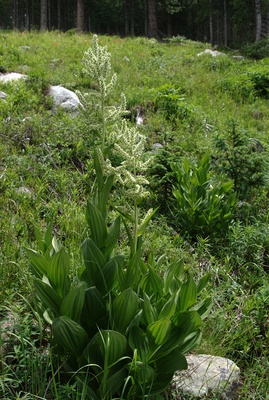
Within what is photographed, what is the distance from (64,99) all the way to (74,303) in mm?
6136

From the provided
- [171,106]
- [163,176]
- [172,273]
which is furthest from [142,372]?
[171,106]

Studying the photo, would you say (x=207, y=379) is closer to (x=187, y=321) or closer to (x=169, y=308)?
(x=187, y=321)

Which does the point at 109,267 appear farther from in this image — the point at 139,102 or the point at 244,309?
the point at 139,102

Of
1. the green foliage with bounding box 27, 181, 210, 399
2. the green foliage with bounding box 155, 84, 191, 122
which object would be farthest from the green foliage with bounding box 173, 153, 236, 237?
the green foliage with bounding box 155, 84, 191, 122

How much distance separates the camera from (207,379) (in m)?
2.75

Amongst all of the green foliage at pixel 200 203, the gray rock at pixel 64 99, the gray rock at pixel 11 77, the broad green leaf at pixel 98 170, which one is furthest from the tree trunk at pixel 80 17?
the broad green leaf at pixel 98 170

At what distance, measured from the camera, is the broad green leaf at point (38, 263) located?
239cm

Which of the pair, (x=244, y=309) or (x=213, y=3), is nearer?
(x=244, y=309)

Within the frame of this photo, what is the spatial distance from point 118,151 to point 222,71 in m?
12.5

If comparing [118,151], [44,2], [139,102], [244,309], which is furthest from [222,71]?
[44,2]

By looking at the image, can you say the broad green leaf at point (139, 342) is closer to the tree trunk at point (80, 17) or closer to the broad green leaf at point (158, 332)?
the broad green leaf at point (158, 332)

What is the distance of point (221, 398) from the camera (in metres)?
2.67

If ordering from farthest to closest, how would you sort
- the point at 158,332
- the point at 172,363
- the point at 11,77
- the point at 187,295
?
the point at 11,77, the point at 187,295, the point at 172,363, the point at 158,332

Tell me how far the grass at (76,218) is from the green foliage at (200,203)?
17cm
